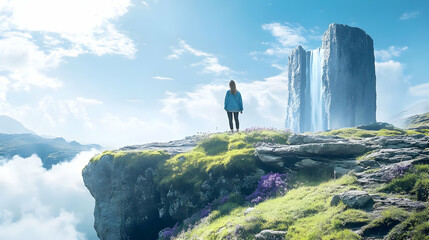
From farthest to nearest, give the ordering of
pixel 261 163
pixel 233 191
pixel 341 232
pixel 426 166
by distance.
Result: pixel 261 163
pixel 233 191
pixel 426 166
pixel 341 232

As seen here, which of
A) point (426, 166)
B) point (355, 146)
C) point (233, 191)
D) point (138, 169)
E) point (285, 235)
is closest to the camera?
point (285, 235)

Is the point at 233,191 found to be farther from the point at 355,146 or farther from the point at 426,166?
the point at 426,166

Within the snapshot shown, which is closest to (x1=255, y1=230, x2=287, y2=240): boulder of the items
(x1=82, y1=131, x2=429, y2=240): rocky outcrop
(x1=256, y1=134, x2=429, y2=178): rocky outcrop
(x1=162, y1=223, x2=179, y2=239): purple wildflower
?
(x1=82, y1=131, x2=429, y2=240): rocky outcrop

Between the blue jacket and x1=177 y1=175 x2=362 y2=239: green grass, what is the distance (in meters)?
10.2

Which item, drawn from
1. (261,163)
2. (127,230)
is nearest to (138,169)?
(127,230)

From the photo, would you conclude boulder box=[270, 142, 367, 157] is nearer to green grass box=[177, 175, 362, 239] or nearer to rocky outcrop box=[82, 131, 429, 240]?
rocky outcrop box=[82, 131, 429, 240]

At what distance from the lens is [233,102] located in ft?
69.6

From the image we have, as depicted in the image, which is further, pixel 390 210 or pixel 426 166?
pixel 426 166

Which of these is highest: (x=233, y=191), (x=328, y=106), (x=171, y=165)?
(x=328, y=106)

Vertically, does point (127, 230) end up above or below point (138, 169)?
below

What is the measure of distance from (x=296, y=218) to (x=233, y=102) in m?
13.0

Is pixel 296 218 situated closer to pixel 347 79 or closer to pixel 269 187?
pixel 269 187

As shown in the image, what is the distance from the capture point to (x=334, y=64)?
171500 mm

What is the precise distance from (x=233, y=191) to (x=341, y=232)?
8.70 meters
